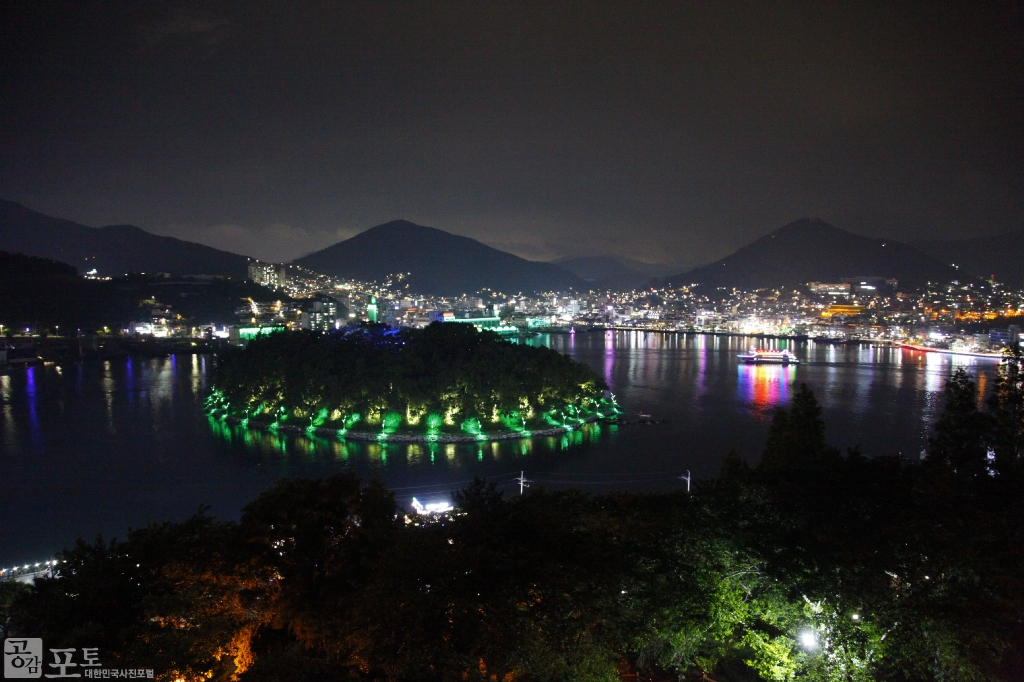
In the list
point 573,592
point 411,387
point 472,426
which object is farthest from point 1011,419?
point 411,387

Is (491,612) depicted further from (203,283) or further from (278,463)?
(203,283)

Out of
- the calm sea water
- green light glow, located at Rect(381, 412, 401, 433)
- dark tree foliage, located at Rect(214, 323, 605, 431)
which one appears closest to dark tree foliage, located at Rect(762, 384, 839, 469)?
the calm sea water

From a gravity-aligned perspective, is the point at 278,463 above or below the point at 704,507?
below

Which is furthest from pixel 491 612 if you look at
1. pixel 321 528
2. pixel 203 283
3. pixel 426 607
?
pixel 203 283

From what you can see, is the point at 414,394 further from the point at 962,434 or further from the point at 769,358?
the point at 769,358

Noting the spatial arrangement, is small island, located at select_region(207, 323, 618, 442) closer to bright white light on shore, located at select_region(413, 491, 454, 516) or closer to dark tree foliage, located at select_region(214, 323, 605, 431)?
dark tree foliage, located at select_region(214, 323, 605, 431)

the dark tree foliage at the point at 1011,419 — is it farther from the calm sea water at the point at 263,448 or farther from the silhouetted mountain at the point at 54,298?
the silhouetted mountain at the point at 54,298

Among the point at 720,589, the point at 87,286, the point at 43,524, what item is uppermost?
the point at 87,286
